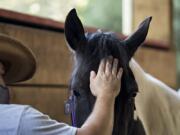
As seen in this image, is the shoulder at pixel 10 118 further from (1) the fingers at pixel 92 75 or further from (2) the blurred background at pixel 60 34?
(2) the blurred background at pixel 60 34

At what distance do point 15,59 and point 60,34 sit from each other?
0.98 m

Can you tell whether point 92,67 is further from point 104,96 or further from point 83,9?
point 83,9

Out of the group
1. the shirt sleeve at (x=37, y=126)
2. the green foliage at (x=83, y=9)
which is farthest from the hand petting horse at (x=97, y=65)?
the green foliage at (x=83, y=9)

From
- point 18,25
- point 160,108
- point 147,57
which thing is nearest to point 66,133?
point 160,108

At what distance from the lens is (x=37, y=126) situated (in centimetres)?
107

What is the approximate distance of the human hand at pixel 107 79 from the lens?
1.13 metres

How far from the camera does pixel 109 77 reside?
1.15 meters

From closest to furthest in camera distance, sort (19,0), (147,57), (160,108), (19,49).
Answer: (19,49) < (160,108) < (19,0) < (147,57)

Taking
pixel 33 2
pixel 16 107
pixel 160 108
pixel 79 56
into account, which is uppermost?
pixel 33 2

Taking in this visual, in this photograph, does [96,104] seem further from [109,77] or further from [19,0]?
[19,0]

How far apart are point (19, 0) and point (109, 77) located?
51.8 inches

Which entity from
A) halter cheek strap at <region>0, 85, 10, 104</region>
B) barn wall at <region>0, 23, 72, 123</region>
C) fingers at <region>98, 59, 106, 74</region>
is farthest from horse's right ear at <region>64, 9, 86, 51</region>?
barn wall at <region>0, 23, 72, 123</region>

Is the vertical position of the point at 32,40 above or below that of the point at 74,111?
above

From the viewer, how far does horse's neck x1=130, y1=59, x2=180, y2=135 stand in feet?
5.52
